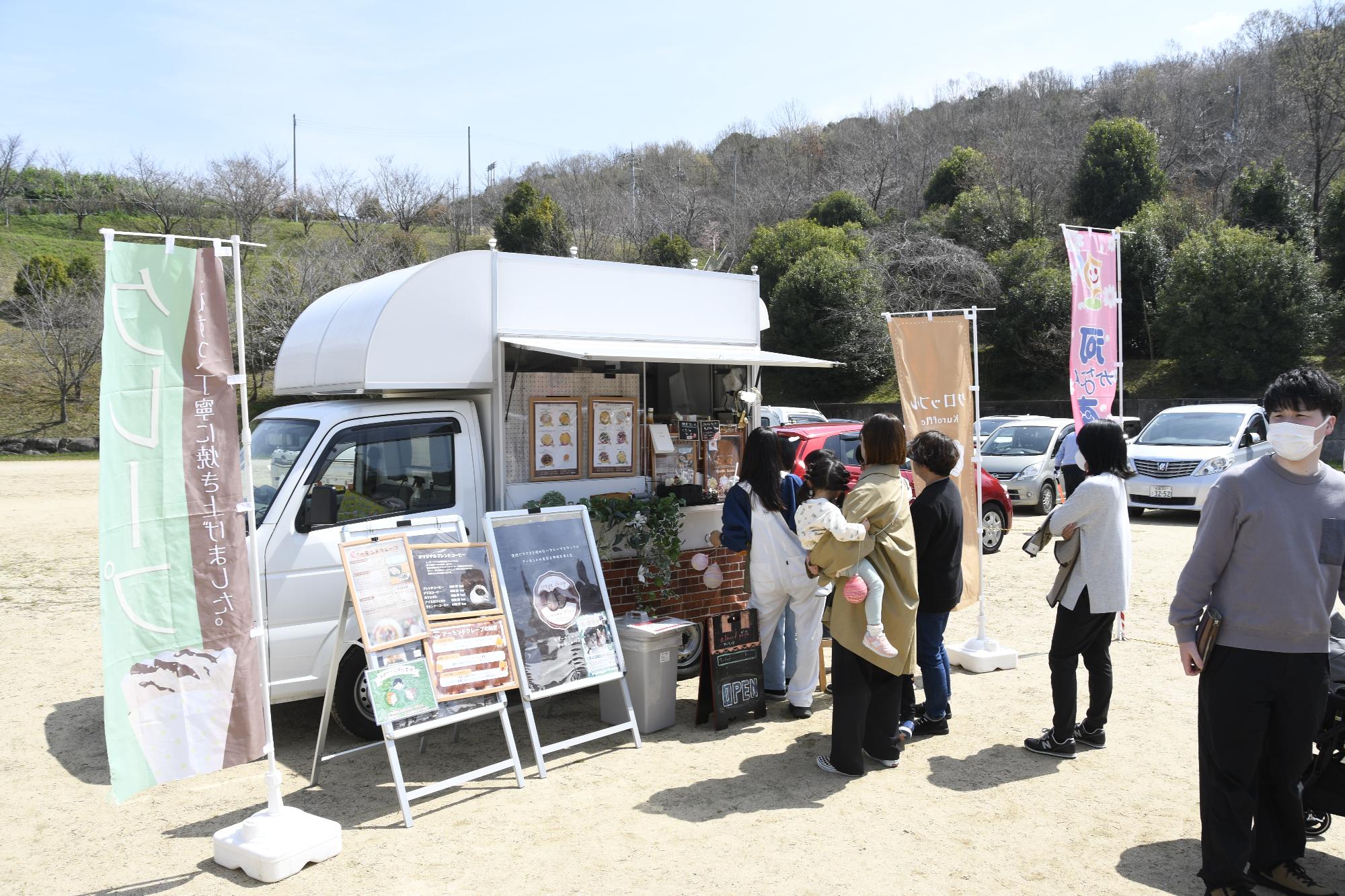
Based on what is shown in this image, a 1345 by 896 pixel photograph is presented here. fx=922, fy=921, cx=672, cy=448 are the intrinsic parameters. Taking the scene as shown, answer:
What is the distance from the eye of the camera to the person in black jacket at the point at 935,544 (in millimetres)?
5141

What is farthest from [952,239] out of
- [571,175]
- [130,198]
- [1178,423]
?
[130,198]

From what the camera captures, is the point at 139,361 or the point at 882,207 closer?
the point at 139,361

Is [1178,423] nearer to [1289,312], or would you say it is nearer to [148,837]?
[1289,312]

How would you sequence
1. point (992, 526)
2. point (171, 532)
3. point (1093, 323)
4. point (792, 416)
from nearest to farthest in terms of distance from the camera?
point (171, 532), point (1093, 323), point (992, 526), point (792, 416)

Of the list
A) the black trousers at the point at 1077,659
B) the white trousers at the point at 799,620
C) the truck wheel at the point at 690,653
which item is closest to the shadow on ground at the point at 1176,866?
the black trousers at the point at 1077,659

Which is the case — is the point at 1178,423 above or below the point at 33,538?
above

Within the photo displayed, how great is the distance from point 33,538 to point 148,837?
34.9 ft

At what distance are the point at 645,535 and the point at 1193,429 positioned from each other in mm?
12611

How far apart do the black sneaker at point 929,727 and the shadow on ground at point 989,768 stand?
292mm

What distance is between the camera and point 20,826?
432cm

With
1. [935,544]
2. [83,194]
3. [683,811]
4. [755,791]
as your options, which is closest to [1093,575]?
[935,544]

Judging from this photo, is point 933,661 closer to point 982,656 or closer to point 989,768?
point 989,768

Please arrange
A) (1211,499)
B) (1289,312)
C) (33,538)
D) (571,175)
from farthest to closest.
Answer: (571,175), (1289,312), (33,538), (1211,499)

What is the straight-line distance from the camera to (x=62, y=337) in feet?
Result: 91.4
